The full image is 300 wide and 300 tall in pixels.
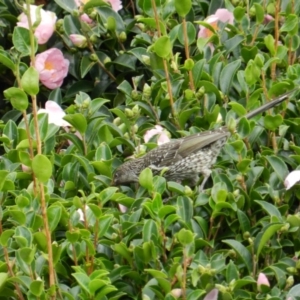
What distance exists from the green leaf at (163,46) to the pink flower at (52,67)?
69 centimetres

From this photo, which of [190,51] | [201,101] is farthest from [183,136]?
[190,51]

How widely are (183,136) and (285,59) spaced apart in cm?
58

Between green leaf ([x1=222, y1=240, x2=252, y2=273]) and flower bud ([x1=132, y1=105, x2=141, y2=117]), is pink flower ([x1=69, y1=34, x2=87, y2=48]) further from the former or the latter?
green leaf ([x1=222, y1=240, x2=252, y2=273])

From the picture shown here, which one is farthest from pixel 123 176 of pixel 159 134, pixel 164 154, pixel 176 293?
pixel 176 293

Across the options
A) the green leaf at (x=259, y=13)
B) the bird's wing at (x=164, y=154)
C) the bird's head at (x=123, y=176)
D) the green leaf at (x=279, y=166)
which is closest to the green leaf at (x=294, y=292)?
the green leaf at (x=279, y=166)

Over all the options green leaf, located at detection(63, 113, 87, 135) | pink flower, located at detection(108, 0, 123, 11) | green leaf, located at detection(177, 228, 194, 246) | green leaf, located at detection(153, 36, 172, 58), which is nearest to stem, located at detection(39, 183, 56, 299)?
green leaf, located at detection(177, 228, 194, 246)

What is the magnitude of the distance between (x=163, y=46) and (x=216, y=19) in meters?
0.62

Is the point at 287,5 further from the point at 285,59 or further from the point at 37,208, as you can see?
the point at 37,208

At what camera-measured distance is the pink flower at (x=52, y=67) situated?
3971mm

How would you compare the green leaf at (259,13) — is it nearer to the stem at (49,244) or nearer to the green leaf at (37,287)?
the stem at (49,244)

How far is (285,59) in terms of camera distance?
12.7 feet

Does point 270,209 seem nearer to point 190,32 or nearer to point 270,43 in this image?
point 270,43

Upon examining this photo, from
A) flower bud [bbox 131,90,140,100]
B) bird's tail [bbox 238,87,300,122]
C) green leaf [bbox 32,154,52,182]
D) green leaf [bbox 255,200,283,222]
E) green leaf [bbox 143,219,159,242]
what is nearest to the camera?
green leaf [bbox 32,154,52,182]

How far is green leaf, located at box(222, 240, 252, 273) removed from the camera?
2.85 m
